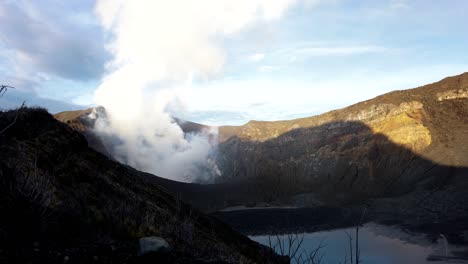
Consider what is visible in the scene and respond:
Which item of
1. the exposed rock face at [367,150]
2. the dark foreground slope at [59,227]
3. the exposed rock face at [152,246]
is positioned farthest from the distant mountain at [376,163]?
the exposed rock face at [152,246]

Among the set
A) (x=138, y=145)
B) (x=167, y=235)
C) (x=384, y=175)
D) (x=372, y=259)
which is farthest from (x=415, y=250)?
(x=138, y=145)

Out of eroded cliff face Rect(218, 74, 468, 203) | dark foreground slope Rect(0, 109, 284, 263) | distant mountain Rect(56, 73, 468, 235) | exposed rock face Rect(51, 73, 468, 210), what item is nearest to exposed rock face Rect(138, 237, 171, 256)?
dark foreground slope Rect(0, 109, 284, 263)

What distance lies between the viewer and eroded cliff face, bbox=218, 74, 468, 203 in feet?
239

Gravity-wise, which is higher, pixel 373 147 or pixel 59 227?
pixel 59 227

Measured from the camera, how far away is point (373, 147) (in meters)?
80.5

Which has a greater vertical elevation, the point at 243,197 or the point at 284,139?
the point at 284,139

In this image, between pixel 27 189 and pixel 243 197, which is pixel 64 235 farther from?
pixel 243 197

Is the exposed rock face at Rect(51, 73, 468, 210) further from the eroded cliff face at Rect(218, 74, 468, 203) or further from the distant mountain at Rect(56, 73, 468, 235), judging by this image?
the distant mountain at Rect(56, 73, 468, 235)

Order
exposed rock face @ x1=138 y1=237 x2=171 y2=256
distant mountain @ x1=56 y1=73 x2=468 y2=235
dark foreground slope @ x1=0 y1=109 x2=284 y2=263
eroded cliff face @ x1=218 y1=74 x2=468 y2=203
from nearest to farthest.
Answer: dark foreground slope @ x1=0 y1=109 x2=284 y2=263, exposed rock face @ x1=138 y1=237 x2=171 y2=256, distant mountain @ x1=56 y1=73 x2=468 y2=235, eroded cliff face @ x1=218 y1=74 x2=468 y2=203

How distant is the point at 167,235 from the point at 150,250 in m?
3.13

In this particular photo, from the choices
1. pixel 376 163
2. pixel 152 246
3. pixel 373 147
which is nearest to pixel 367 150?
pixel 373 147

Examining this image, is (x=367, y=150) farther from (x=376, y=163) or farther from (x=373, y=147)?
(x=376, y=163)

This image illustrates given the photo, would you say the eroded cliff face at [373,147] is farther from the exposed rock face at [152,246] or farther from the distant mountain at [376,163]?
the exposed rock face at [152,246]

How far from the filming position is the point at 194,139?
13450 cm
